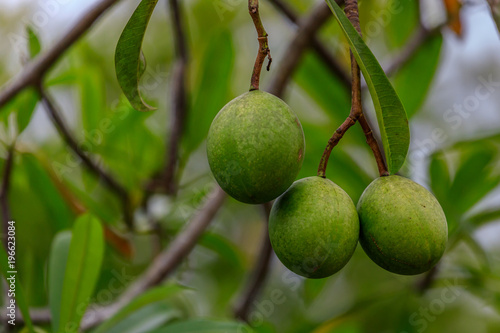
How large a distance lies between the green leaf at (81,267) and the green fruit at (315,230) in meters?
0.63

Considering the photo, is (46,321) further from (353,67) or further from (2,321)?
(353,67)

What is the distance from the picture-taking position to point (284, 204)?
0.85m

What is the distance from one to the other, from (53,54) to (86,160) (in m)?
0.55

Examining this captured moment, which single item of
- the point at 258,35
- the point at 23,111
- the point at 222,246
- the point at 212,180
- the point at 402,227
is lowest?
the point at 222,246

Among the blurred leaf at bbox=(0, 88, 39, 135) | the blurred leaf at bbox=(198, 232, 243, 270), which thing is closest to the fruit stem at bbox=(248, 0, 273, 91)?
the blurred leaf at bbox=(0, 88, 39, 135)

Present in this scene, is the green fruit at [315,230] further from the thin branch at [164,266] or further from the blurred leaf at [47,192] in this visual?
the blurred leaf at [47,192]

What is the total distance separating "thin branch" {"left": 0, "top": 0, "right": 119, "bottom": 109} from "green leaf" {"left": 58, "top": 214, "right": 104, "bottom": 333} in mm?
372

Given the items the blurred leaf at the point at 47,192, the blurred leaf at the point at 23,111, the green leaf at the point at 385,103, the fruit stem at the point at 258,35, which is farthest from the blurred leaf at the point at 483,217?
the blurred leaf at the point at 23,111

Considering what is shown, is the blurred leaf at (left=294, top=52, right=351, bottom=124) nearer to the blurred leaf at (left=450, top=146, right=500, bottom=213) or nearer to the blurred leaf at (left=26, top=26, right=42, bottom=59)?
the blurred leaf at (left=450, top=146, right=500, bottom=213)

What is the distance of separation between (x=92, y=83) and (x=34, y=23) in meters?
0.28

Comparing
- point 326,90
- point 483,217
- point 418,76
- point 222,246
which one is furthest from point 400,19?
point 222,246

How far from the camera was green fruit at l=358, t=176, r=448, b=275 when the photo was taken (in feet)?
2.68

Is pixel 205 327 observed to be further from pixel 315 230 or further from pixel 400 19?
pixel 400 19

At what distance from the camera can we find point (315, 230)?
0.80 meters
